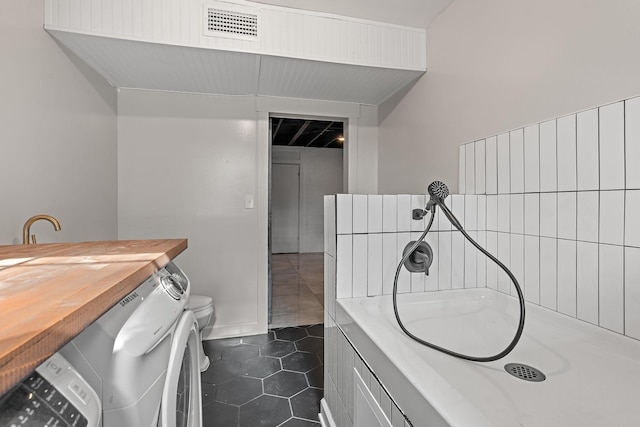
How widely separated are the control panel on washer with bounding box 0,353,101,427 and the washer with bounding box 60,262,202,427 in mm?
53

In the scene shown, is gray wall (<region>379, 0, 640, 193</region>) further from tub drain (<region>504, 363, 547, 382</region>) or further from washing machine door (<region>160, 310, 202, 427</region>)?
washing machine door (<region>160, 310, 202, 427</region>)

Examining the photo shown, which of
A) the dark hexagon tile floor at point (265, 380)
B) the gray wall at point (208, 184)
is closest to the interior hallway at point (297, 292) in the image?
the dark hexagon tile floor at point (265, 380)

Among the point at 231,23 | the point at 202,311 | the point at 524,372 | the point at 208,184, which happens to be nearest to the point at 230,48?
the point at 231,23

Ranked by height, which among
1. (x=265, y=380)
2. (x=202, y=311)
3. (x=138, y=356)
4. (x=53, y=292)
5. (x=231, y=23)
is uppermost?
(x=231, y=23)

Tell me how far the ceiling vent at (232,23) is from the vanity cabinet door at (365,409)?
5.78ft

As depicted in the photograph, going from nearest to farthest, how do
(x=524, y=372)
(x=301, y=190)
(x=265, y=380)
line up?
1. (x=524, y=372)
2. (x=265, y=380)
3. (x=301, y=190)

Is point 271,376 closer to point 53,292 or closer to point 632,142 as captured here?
point 53,292

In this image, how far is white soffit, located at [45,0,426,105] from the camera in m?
1.50

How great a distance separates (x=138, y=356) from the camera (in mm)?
644

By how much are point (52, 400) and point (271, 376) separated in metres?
1.66

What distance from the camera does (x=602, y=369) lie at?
793 millimetres

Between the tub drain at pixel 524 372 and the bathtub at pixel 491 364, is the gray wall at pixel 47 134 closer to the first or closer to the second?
the bathtub at pixel 491 364

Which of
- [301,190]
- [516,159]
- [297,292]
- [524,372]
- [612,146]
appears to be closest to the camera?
[524,372]

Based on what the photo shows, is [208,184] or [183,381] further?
[208,184]
